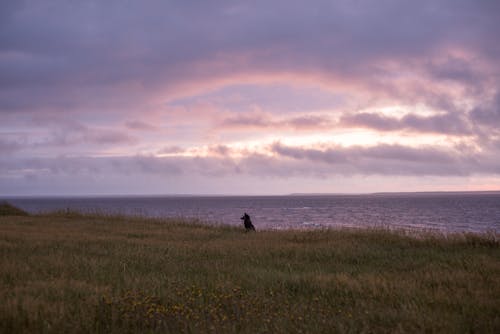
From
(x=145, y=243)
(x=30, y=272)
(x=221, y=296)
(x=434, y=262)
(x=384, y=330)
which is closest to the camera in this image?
(x=384, y=330)

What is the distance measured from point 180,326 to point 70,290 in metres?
3.04

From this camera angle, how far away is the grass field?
21.5ft

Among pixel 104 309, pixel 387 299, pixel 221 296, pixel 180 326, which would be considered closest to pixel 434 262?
pixel 387 299

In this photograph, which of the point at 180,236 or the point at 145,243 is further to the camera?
the point at 180,236

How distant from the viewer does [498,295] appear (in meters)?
8.21

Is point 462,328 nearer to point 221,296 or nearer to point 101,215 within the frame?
point 221,296

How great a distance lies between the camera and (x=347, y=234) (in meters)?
19.5

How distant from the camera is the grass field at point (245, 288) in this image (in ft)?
21.5

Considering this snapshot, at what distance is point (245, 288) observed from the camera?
8.98m

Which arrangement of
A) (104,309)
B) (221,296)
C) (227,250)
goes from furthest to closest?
1. (227,250)
2. (221,296)
3. (104,309)

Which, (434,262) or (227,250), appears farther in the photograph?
(227,250)

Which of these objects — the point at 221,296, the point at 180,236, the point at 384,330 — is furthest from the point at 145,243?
the point at 384,330

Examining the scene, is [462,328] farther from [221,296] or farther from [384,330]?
[221,296]

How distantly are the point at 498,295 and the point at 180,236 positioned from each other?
13.7 m
